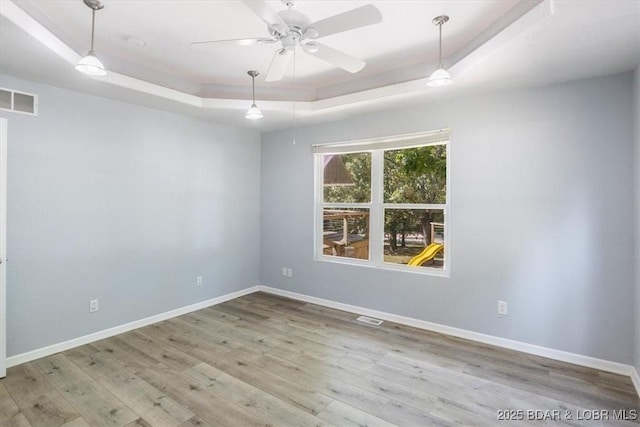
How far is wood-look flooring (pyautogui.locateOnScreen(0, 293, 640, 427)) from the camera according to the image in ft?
7.09

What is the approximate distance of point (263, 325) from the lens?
3725 mm

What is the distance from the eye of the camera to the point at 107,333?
338 centimetres

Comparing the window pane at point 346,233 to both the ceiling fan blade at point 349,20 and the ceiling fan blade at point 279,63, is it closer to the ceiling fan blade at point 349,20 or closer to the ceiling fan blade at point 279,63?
the ceiling fan blade at point 279,63

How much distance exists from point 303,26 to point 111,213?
9.24ft

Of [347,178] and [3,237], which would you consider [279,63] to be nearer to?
[347,178]

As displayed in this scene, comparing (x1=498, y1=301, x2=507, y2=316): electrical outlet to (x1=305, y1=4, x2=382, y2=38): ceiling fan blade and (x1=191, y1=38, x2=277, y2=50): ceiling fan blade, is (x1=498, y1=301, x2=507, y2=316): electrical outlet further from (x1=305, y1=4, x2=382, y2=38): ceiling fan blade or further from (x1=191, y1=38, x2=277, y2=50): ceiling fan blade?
(x1=191, y1=38, x2=277, y2=50): ceiling fan blade

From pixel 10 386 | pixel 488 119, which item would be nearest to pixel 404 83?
pixel 488 119

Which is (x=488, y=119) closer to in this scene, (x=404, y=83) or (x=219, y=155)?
(x=404, y=83)

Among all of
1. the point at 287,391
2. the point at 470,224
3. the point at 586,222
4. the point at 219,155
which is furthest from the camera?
the point at 219,155

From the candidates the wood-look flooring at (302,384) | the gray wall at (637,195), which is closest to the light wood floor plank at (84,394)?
the wood-look flooring at (302,384)

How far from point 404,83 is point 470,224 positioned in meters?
1.61

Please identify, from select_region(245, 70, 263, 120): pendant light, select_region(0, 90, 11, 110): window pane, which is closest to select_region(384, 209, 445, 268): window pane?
select_region(245, 70, 263, 120): pendant light

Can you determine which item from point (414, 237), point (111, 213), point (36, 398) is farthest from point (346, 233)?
point (36, 398)

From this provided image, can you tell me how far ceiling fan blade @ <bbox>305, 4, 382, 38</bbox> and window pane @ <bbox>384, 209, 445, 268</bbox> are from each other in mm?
2362
